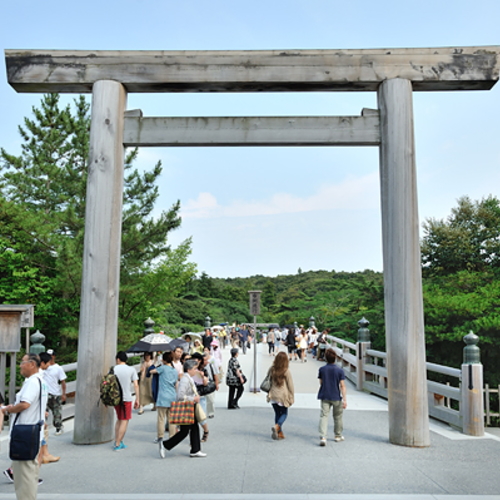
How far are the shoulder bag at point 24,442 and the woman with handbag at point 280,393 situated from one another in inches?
165

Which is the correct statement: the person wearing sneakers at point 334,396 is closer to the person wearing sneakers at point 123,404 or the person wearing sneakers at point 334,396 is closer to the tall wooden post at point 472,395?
the tall wooden post at point 472,395

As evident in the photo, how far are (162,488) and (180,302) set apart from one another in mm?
47670

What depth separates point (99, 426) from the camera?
7.50 meters

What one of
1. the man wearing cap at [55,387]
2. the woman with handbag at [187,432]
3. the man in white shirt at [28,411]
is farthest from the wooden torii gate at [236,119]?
the man in white shirt at [28,411]

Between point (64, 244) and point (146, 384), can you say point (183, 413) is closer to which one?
point (146, 384)

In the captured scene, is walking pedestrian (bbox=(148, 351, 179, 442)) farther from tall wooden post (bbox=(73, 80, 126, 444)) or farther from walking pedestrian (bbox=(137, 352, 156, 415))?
walking pedestrian (bbox=(137, 352, 156, 415))

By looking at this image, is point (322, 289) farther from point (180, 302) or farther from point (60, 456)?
point (60, 456)

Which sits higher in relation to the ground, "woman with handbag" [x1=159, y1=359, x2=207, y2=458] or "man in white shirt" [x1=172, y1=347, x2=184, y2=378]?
"man in white shirt" [x1=172, y1=347, x2=184, y2=378]

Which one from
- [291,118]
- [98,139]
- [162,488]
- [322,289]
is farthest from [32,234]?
[322,289]

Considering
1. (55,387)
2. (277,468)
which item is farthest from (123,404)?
(277,468)

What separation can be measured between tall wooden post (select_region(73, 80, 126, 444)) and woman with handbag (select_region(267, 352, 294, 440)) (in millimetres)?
2630

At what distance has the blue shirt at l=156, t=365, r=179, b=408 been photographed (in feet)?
24.4

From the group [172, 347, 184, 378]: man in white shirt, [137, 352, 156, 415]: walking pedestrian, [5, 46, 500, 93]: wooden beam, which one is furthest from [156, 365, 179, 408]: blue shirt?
[5, 46, 500, 93]: wooden beam

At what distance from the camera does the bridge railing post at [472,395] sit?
827 centimetres
